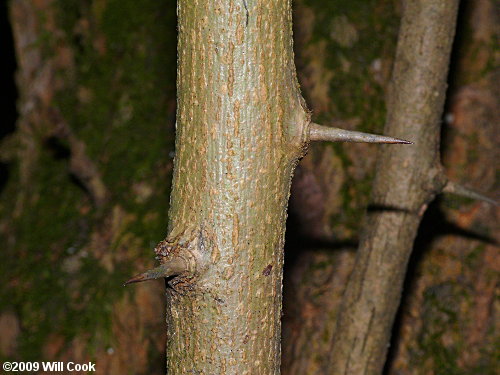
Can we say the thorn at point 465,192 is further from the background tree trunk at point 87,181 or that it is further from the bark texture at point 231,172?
the background tree trunk at point 87,181

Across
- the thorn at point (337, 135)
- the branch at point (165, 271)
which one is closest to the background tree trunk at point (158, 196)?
the thorn at point (337, 135)

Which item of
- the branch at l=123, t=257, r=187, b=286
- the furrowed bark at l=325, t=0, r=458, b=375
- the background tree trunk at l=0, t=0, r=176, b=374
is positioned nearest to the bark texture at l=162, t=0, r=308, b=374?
the branch at l=123, t=257, r=187, b=286

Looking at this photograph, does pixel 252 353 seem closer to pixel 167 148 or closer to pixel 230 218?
pixel 230 218

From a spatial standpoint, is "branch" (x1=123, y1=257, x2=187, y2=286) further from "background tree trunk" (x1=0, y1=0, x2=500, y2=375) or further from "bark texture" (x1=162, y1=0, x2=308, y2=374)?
"background tree trunk" (x1=0, y1=0, x2=500, y2=375)

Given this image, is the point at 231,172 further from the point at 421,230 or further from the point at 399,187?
the point at 421,230

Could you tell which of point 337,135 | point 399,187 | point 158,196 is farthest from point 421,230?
point 337,135
